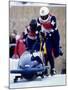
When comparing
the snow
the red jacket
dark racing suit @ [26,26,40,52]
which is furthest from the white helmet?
the snow

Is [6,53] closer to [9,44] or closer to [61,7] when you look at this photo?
[9,44]

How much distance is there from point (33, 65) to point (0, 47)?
0.32 meters

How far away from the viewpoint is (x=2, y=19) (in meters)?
1.93

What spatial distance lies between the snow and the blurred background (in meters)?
0.06

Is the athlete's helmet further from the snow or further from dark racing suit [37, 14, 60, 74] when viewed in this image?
the snow

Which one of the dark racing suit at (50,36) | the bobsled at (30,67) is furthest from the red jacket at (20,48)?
the dark racing suit at (50,36)

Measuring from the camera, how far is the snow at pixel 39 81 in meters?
1.94

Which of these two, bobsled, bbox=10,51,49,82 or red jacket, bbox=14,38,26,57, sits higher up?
red jacket, bbox=14,38,26,57

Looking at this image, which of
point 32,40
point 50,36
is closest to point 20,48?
point 32,40

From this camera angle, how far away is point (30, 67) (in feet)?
6.50

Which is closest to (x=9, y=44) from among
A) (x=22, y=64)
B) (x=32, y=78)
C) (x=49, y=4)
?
(x=22, y=64)

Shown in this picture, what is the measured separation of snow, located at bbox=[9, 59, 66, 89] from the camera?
194 cm

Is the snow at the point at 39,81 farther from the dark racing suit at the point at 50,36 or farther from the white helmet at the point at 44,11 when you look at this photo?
the white helmet at the point at 44,11

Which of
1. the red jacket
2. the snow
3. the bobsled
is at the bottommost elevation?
the snow
